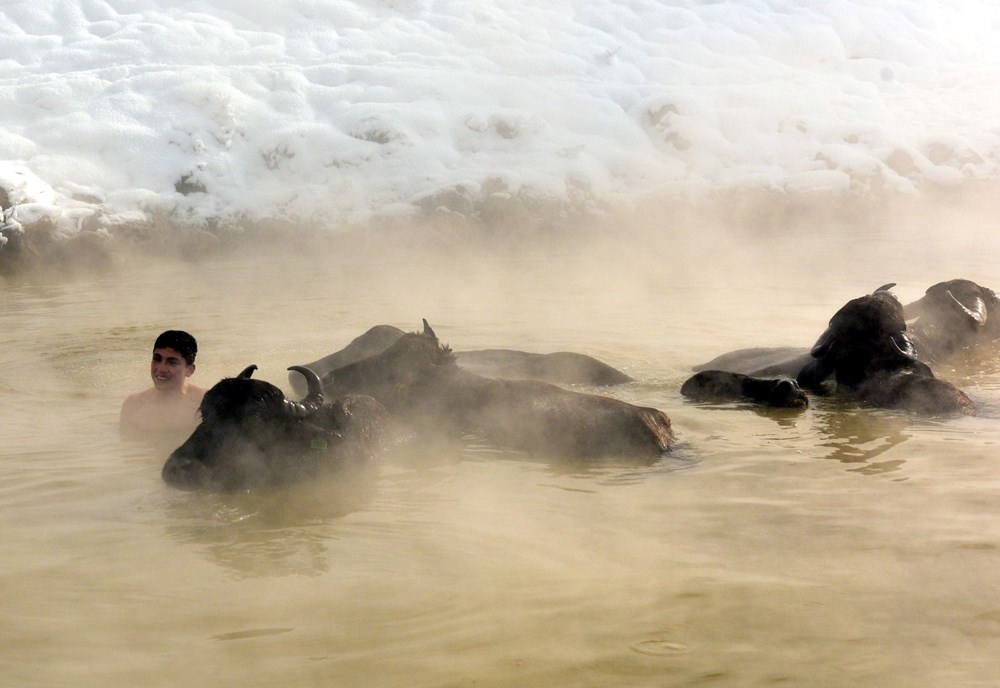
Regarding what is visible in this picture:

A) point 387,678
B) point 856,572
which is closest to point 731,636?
point 856,572

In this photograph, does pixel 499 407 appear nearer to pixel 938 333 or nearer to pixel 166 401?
pixel 166 401

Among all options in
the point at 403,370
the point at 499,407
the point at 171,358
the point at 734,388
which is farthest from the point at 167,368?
the point at 734,388

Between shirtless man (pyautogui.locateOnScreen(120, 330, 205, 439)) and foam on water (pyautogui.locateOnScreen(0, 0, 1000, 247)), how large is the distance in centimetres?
861

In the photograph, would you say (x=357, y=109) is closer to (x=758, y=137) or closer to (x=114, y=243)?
(x=114, y=243)

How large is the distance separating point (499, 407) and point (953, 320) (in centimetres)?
542

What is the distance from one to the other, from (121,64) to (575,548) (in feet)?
51.6

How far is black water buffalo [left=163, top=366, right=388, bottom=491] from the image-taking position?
563 cm

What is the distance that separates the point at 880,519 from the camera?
522 cm

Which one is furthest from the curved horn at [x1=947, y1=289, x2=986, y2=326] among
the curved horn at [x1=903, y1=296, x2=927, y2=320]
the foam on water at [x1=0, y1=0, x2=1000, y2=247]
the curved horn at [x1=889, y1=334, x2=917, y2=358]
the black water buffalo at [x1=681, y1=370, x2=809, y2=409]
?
the foam on water at [x1=0, y1=0, x2=1000, y2=247]

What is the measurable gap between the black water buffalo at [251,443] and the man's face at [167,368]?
133 cm

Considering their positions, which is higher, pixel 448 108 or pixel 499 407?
pixel 448 108

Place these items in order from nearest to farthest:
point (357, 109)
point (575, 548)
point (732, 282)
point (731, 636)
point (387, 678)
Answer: point (387, 678) < point (731, 636) < point (575, 548) < point (732, 282) < point (357, 109)

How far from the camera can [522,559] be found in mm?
4766

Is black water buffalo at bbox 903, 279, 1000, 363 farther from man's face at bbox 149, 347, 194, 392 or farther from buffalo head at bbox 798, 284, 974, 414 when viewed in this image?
man's face at bbox 149, 347, 194, 392
